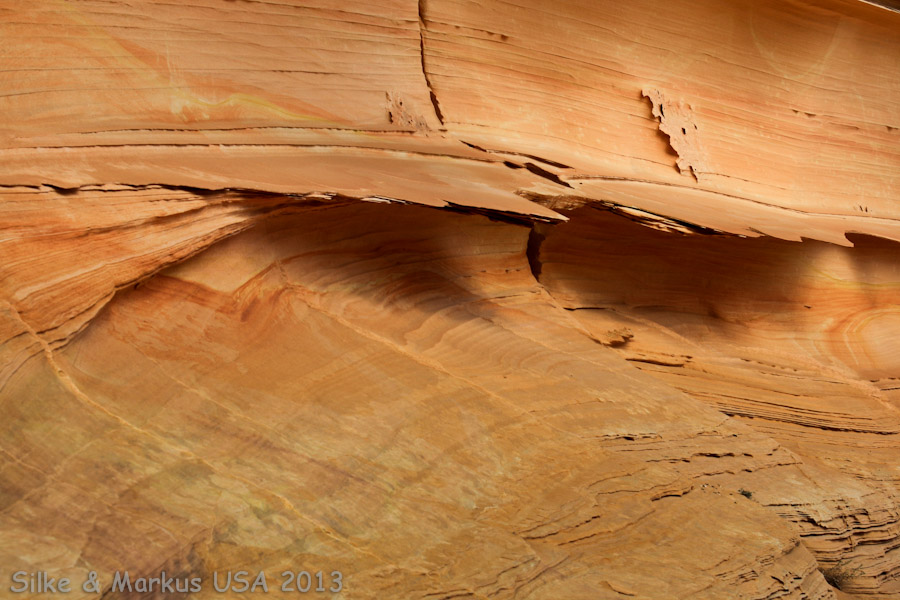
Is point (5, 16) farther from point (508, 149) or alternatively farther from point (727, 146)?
point (727, 146)

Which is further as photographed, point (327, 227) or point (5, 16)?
point (5, 16)

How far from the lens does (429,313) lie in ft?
7.79

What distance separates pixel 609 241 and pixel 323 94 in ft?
3.79

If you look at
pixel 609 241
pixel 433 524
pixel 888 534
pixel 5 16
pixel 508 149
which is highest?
pixel 5 16

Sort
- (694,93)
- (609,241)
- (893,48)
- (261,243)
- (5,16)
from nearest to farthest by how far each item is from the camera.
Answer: (261,243) < (5,16) < (609,241) < (694,93) < (893,48)

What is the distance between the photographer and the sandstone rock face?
159 centimetres

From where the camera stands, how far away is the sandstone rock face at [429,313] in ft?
5.23

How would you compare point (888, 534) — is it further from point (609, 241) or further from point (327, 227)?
point (327, 227)

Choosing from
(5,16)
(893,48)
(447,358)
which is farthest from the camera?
(893,48)

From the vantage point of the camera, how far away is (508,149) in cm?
311

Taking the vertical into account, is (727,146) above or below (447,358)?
above

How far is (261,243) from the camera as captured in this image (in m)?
2.09

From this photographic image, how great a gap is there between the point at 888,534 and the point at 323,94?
234 cm

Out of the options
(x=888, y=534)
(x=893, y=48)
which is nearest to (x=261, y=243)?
(x=888, y=534)
